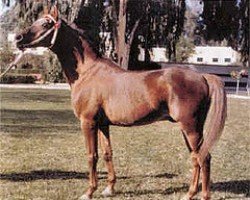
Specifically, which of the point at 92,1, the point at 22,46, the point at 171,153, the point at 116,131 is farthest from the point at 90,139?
the point at 92,1

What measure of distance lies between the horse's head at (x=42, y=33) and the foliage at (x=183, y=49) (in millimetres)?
48764

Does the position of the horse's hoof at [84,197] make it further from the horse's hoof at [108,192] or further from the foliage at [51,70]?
the foliage at [51,70]

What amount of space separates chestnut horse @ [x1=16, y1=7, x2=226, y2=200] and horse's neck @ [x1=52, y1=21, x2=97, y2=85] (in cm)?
1

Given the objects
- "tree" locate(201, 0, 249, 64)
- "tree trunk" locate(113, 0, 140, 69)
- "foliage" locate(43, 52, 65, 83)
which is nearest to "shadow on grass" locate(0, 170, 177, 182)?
"tree" locate(201, 0, 249, 64)

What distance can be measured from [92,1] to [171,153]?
2178cm

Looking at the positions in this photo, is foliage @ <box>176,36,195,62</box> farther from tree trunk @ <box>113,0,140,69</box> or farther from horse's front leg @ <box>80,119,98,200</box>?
horse's front leg @ <box>80,119,98,200</box>

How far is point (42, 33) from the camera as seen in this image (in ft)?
19.6

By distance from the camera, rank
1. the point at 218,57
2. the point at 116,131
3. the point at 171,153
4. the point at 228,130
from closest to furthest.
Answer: the point at 171,153
the point at 116,131
the point at 228,130
the point at 218,57

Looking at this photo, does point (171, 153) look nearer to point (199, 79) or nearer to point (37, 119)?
point (199, 79)

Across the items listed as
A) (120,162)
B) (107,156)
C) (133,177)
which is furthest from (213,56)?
(107,156)

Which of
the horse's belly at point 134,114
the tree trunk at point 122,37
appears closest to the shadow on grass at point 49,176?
the horse's belly at point 134,114

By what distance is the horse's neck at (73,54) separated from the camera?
6145 millimetres

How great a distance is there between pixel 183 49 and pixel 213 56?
3179mm

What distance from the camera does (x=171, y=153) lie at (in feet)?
32.6
